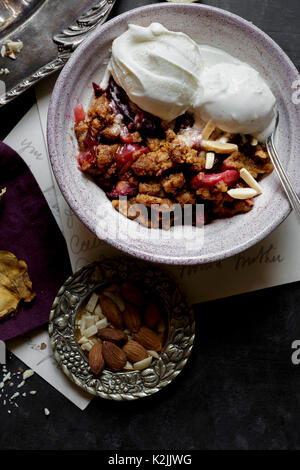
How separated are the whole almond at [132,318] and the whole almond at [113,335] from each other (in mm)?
39

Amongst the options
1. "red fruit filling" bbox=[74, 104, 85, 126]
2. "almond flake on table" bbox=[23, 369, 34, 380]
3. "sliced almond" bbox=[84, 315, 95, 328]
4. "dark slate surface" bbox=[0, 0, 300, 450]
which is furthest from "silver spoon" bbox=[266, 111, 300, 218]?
"almond flake on table" bbox=[23, 369, 34, 380]

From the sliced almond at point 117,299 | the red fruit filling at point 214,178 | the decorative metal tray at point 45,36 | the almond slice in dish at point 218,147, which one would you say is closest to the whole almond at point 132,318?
the sliced almond at point 117,299

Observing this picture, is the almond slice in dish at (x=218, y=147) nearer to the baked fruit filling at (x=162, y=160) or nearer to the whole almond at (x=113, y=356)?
the baked fruit filling at (x=162, y=160)

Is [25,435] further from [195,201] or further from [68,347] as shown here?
[195,201]

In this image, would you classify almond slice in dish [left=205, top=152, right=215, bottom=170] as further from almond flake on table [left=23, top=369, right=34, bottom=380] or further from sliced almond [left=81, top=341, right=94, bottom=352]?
almond flake on table [left=23, top=369, right=34, bottom=380]

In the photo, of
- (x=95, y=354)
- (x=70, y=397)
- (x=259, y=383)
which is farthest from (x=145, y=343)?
(x=259, y=383)

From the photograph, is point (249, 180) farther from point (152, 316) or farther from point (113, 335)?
point (113, 335)

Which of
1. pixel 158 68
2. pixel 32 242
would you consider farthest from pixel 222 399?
pixel 158 68

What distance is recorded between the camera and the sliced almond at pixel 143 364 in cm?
165

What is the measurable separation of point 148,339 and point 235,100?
2.87ft

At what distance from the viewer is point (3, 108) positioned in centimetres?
170

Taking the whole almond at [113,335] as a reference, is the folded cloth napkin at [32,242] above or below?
above

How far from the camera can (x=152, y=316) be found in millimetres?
1670
